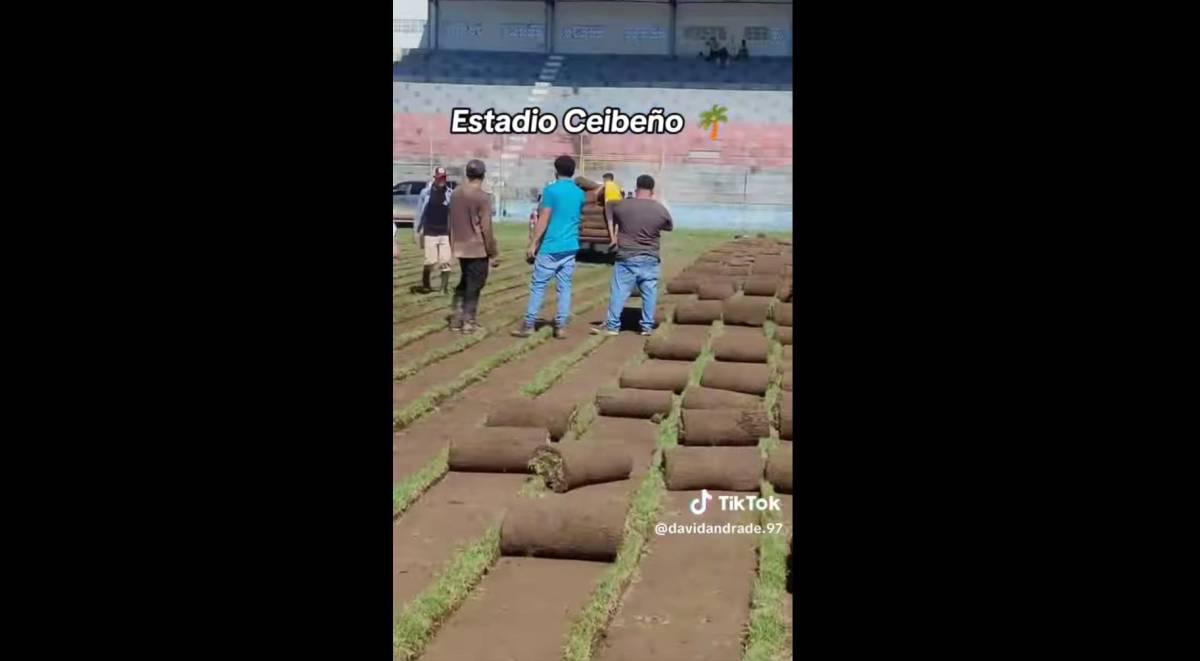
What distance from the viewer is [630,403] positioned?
6.73 m

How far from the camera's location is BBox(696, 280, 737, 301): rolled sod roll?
7406 mm

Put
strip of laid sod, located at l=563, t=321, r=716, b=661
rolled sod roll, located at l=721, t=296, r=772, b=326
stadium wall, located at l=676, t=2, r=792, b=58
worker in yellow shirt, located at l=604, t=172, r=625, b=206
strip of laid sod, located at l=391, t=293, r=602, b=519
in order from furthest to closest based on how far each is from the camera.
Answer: rolled sod roll, located at l=721, t=296, r=772, b=326 → worker in yellow shirt, located at l=604, t=172, r=625, b=206 → strip of laid sod, located at l=391, t=293, r=602, b=519 → stadium wall, located at l=676, t=2, r=792, b=58 → strip of laid sod, located at l=563, t=321, r=716, b=661

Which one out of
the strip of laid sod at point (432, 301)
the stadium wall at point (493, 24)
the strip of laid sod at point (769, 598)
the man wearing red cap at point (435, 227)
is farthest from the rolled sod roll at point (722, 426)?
the stadium wall at point (493, 24)

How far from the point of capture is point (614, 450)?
593 centimetres

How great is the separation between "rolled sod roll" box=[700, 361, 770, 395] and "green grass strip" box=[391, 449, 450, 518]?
5.57 feet

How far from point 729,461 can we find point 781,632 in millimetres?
1049

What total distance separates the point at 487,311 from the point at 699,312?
211cm

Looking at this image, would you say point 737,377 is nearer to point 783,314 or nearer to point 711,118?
point 783,314

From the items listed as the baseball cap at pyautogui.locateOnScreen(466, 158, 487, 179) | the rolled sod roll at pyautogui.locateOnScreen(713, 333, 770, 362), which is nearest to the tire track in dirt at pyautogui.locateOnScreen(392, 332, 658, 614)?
the rolled sod roll at pyautogui.locateOnScreen(713, 333, 770, 362)

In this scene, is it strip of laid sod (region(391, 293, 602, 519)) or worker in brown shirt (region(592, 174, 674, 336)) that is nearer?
strip of laid sod (region(391, 293, 602, 519))

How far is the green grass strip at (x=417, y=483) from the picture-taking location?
5.36 metres

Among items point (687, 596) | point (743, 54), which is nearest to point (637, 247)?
point (743, 54)

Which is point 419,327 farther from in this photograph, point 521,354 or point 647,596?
point 647,596

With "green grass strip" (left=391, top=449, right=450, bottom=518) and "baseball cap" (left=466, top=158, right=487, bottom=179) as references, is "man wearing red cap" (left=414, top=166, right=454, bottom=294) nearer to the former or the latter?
"baseball cap" (left=466, top=158, right=487, bottom=179)
